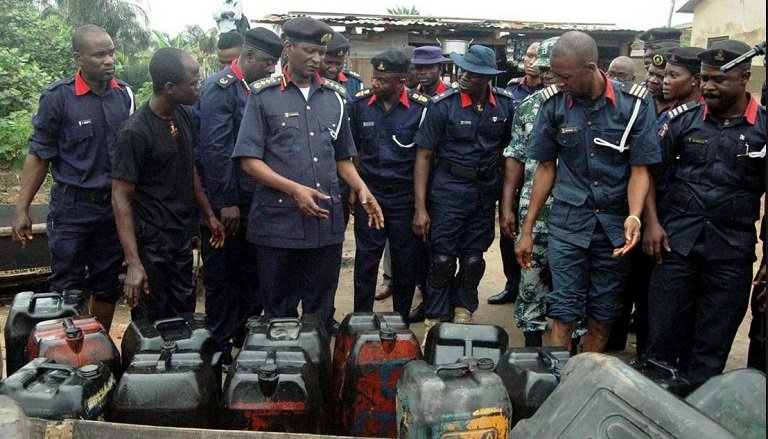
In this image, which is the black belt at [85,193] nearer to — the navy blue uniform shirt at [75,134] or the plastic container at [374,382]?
the navy blue uniform shirt at [75,134]

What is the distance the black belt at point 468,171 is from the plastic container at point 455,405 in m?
2.21

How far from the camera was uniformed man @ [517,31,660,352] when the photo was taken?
143 inches

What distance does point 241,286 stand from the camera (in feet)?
15.2

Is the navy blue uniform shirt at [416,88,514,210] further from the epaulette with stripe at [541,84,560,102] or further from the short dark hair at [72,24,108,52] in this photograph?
the short dark hair at [72,24,108,52]

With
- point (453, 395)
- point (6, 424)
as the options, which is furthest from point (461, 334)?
point (6, 424)

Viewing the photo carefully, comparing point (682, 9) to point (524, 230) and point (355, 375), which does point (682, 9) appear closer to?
point (524, 230)

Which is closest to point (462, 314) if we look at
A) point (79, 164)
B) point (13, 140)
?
point (79, 164)

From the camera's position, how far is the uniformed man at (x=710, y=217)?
11.2 ft

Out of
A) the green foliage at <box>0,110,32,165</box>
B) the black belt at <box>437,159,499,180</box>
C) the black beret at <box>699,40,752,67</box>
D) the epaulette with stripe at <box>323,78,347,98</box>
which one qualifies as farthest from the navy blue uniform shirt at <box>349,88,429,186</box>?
the green foliage at <box>0,110,32,165</box>

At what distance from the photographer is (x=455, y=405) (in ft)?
7.89

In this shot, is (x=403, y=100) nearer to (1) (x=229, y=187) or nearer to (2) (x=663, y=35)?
(1) (x=229, y=187)

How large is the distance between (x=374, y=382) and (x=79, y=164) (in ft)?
7.46

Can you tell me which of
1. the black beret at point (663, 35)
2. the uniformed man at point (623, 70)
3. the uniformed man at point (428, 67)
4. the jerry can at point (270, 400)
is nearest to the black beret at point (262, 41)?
the uniformed man at point (428, 67)

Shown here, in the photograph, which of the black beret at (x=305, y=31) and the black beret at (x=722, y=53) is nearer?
the black beret at (x=722, y=53)
